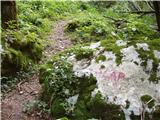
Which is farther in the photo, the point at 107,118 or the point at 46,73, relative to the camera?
the point at 46,73

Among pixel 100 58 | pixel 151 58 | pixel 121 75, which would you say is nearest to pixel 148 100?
pixel 121 75

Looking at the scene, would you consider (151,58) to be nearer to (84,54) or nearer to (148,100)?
(148,100)

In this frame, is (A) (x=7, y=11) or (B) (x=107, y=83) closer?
(B) (x=107, y=83)

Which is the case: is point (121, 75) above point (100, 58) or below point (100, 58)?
below

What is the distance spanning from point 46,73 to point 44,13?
7938 millimetres

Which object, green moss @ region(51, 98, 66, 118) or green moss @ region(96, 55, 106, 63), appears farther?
green moss @ region(96, 55, 106, 63)

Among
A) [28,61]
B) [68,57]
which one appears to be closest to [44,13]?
[28,61]

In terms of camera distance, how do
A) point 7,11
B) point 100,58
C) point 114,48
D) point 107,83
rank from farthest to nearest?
point 7,11 → point 114,48 → point 100,58 → point 107,83

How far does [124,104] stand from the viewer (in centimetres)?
534

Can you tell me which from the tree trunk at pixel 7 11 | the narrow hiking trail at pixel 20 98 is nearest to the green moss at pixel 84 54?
the narrow hiking trail at pixel 20 98

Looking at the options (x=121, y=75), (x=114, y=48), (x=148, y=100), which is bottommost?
(x=148, y=100)

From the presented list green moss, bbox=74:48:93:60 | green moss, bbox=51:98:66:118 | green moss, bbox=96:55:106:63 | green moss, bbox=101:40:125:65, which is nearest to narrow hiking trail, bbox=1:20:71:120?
green moss, bbox=51:98:66:118

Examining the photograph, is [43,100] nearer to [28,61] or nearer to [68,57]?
[68,57]

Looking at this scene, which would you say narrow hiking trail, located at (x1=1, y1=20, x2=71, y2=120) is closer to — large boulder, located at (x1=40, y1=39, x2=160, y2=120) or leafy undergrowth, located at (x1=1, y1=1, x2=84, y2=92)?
leafy undergrowth, located at (x1=1, y1=1, x2=84, y2=92)
